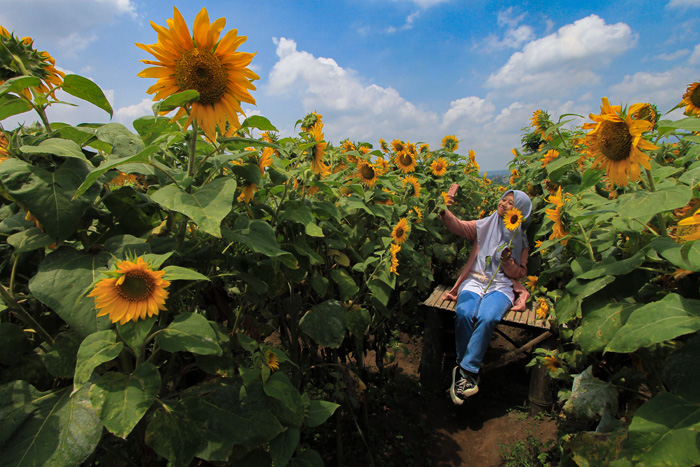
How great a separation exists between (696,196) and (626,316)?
1.49 ft

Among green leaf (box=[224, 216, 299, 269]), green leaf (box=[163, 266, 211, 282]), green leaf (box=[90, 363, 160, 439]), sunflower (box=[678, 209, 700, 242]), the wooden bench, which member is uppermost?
sunflower (box=[678, 209, 700, 242])

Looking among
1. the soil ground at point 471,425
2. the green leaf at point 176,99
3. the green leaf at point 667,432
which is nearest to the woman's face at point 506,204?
the soil ground at point 471,425

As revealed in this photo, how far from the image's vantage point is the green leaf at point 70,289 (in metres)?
0.91

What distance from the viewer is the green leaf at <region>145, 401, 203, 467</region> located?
979mm

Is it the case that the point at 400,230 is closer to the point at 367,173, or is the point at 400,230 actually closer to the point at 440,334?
the point at 367,173

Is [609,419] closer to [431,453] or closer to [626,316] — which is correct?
[626,316]

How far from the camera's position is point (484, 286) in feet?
11.5

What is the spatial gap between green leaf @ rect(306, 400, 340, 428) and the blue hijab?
7.93ft

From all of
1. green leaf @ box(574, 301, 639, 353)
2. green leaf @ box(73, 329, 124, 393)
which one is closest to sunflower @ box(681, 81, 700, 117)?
green leaf @ box(574, 301, 639, 353)

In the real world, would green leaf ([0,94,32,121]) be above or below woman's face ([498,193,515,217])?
below

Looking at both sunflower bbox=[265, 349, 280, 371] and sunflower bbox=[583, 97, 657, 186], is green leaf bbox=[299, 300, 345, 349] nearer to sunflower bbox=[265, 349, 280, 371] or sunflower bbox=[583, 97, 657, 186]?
sunflower bbox=[265, 349, 280, 371]

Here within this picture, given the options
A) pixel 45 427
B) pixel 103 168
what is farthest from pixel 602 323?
pixel 45 427

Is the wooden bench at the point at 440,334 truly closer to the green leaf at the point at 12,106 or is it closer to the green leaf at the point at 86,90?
the green leaf at the point at 86,90

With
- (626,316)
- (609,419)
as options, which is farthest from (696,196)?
(609,419)
